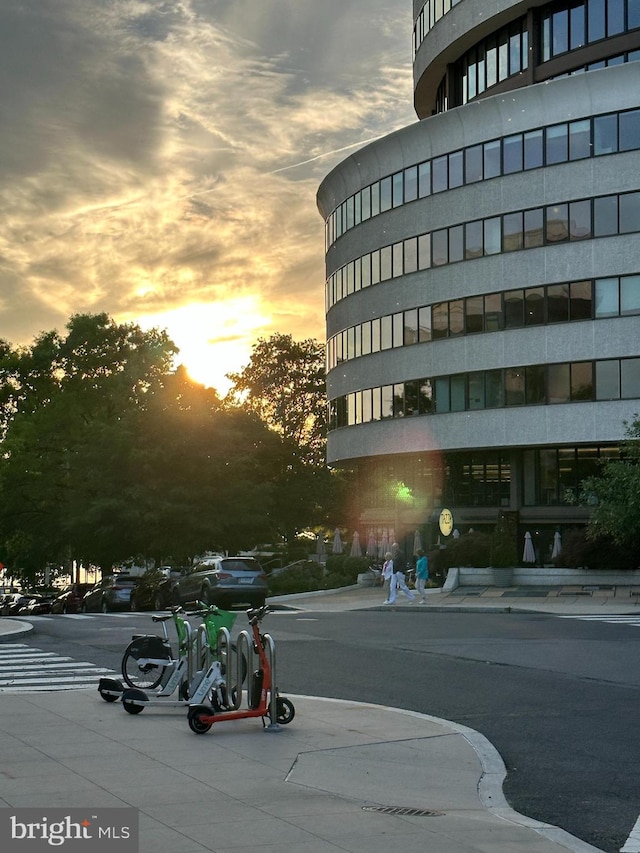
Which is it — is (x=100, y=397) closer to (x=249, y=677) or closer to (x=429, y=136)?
(x=429, y=136)

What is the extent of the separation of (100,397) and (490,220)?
103 feet

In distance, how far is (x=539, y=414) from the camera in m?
50.2

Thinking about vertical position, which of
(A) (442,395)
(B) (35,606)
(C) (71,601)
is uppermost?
(A) (442,395)

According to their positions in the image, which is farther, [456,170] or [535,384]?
[456,170]

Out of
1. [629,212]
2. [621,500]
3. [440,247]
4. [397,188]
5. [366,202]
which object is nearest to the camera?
[621,500]

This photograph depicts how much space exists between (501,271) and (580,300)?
4095 millimetres

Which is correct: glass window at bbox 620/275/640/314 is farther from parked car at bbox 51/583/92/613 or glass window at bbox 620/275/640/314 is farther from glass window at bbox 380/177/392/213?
parked car at bbox 51/583/92/613

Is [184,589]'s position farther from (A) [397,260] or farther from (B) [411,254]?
(A) [397,260]

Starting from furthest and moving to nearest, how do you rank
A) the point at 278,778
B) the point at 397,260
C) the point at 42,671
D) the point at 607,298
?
the point at 397,260, the point at 607,298, the point at 42,671, the point at 278,778

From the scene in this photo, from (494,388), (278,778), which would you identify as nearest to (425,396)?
(494,388)

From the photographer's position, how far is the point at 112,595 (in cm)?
4456

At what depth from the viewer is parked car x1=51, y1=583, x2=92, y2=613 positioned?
50.5 m

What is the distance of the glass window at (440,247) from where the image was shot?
5353cm

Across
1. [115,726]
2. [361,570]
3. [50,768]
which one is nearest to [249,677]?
[115,726]
